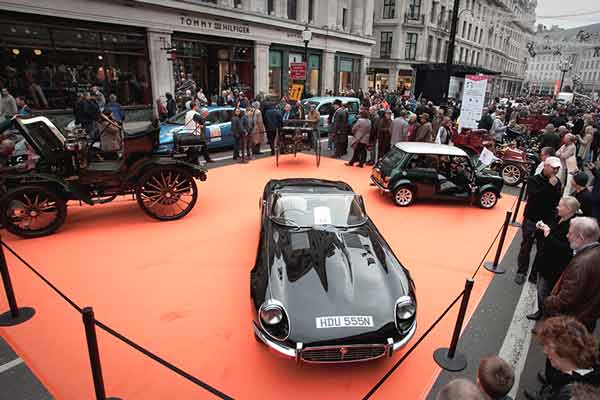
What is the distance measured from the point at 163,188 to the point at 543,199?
253 inches

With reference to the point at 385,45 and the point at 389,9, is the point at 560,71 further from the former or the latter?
the point at 385,45

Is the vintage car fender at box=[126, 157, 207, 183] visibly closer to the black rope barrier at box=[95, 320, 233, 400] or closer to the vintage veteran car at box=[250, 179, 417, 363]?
the vintage veteran car at box=[250, 179, 417, 363]

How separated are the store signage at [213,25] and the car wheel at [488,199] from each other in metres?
16.6

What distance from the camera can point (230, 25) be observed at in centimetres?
2069

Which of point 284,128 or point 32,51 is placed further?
point 32,51

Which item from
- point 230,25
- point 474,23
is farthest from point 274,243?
point 474,23

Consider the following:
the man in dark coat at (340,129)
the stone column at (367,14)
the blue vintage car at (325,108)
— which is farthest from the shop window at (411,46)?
the man in dark coat at (340,129)

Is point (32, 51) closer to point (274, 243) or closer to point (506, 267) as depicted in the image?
point (274, 243)

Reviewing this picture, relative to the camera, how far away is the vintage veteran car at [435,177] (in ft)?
27.2

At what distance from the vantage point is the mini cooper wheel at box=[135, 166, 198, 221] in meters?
6.92

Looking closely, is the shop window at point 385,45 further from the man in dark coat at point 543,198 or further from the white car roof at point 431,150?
the man in dark coat at point 543,198

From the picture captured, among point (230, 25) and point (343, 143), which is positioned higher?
point (230, 25)

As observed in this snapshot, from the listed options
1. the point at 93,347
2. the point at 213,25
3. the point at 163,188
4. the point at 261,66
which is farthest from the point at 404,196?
the point at 261,66

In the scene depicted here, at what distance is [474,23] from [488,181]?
5871 centimetres
